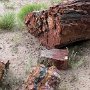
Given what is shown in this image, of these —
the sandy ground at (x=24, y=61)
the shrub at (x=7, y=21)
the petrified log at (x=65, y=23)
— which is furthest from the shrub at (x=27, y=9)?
the petrified log at (x=65, y=23)

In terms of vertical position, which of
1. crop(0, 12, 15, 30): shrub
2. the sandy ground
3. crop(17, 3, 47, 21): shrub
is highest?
crop(17, 3, 47, 21): shrub

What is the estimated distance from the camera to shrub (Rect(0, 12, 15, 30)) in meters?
6.75

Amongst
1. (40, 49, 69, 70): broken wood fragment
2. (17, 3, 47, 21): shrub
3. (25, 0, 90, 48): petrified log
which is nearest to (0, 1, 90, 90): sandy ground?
(40, 49, 69, 70): broken wood fragment

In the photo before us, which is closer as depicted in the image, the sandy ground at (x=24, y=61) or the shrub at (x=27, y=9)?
the sandy ground at (x=24, y=61)

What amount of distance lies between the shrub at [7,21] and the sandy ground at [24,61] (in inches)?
6.0

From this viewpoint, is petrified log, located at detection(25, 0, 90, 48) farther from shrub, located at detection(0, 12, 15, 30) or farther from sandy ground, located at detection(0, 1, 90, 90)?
shrub, located at detection(0, 12, 15, 30)

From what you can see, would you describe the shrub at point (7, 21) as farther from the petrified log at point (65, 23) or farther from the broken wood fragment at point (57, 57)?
the broken wood fragment at point (57, 57)

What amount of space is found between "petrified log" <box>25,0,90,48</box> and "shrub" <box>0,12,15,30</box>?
824 millimetres

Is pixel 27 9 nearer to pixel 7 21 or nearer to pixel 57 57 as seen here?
pixel 7 21

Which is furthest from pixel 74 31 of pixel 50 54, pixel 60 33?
pixel 50 54

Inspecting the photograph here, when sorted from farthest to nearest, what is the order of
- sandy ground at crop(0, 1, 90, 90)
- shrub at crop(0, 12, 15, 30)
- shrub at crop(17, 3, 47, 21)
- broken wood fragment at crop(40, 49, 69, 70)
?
shrub at crop(17, 3, 47, 21) < shrub at crop(0, 12, 15, 30) < broken wood fragment at crop(40, 49, 69, 70) < sandy ground at crop(0, 1, 90, 90)

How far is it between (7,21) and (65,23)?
1.53 m

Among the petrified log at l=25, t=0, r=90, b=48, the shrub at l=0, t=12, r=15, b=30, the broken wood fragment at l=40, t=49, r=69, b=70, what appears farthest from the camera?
the shrub at l=0, t=12, r=15, b=30

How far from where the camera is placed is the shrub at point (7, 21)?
266 inches
